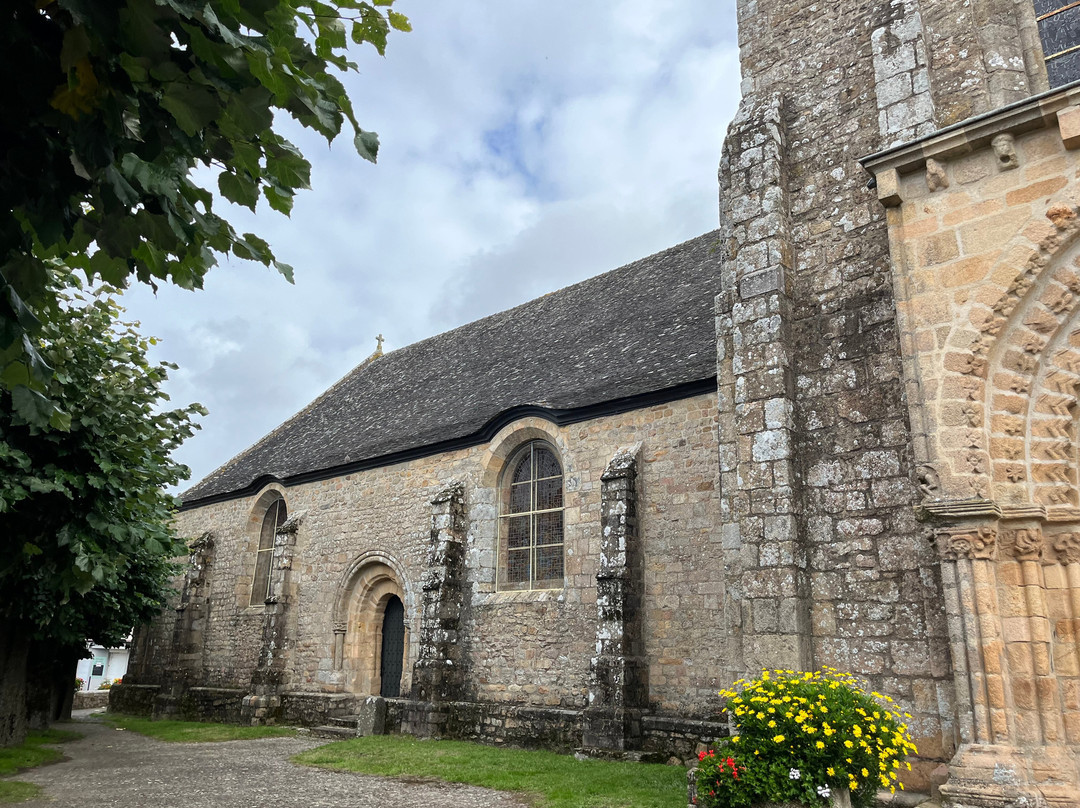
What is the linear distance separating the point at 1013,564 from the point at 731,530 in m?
2.35

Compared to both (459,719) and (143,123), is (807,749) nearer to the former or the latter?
(143,123)

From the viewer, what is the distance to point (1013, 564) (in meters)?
5.64

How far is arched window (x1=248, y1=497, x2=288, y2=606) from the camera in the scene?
65.0 feet

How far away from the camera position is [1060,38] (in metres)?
7.03

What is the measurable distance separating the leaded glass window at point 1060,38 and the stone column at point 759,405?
2.26 metres

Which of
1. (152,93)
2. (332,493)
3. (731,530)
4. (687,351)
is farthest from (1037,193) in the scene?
(332,493)

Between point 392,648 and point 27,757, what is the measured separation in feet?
21.0

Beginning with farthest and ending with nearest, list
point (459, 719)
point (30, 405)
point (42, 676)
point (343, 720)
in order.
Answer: point (343, 720) < point (42, 676) < point (459, 719) < point (30, 405)

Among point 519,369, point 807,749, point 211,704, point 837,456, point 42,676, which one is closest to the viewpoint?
point 807,749

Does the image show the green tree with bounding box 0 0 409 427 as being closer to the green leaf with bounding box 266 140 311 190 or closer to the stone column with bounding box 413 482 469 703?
the green leaf with bounding box 266 140 311 190

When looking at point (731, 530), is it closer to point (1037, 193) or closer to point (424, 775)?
point (1037, 193)

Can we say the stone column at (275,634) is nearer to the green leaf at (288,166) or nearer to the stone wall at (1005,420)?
the stone wall at (1005,420)

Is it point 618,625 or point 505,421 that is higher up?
point 505,421

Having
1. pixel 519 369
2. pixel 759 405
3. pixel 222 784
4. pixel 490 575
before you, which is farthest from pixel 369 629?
pixel 759 405
